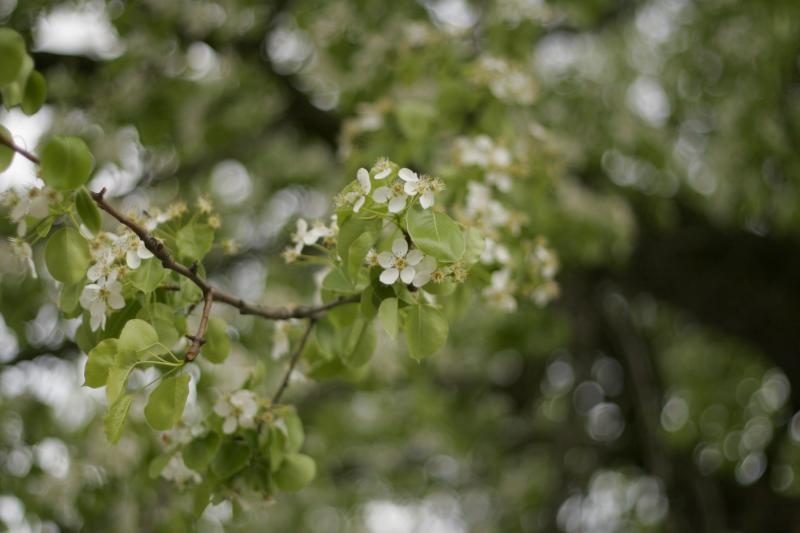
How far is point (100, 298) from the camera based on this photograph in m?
1.32

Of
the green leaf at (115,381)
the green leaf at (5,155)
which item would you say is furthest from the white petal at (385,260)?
the green leaf at (5,155)

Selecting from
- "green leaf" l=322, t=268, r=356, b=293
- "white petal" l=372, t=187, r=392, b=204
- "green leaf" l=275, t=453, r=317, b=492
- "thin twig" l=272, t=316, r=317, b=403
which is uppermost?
"white petal" l=372, t=187, r=392, b=204

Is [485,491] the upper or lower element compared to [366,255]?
lower

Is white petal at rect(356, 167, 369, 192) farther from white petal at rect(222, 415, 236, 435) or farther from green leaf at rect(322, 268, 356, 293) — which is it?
white petal at rect(222, 415, 236, 435)

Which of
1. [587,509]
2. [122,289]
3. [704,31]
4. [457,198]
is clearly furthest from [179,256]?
[587,509]

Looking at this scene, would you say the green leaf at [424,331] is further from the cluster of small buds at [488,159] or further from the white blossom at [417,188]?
the cluster of small buds at [488,159]

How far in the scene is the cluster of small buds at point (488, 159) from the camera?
2105 millimetres

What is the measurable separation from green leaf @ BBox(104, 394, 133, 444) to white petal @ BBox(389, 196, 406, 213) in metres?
0.47

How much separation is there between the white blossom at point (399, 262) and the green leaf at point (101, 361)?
1.33ft

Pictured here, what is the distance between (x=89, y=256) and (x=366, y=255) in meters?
0.42

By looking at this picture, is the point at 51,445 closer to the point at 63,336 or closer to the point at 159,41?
the point at 63,336

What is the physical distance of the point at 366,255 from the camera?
1325 mm

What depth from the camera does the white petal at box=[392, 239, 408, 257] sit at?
1.28 meters

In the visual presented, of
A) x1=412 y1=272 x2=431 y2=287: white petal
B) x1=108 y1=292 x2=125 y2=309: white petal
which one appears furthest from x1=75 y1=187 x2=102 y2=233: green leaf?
x1=412 y1=272 x2=431 y2=287: white petal
